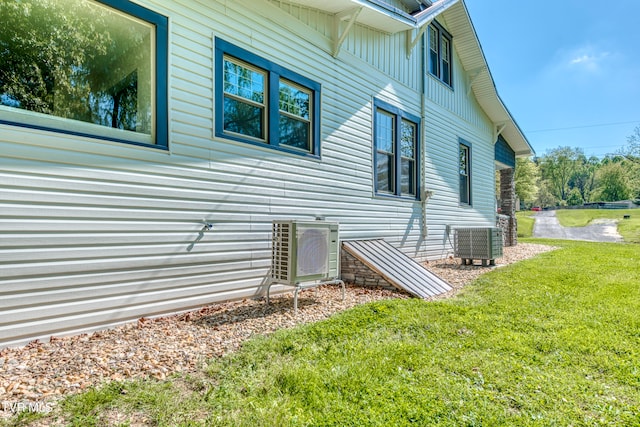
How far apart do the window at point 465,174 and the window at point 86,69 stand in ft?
30.0

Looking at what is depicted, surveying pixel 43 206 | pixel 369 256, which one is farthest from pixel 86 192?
pixel 369 256

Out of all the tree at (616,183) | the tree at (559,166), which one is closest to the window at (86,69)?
the tree at (616,183)

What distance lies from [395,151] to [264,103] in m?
3.64

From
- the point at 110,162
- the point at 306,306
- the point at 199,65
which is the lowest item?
the point at 306,306

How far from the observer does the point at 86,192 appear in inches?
123

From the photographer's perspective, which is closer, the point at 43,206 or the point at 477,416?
the point at 477,416

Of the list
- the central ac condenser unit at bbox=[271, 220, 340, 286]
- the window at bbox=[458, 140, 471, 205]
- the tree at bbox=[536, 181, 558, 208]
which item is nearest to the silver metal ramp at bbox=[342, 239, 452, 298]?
the central ac condenser unit at bbox=[271, 220, 340, 286]

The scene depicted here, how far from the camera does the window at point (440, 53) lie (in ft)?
29.8

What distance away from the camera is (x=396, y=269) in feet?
18.3

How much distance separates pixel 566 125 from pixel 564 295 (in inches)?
2483

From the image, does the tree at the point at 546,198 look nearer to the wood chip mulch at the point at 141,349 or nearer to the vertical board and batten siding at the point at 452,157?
the vertical board and batten siding at the point at 452,157

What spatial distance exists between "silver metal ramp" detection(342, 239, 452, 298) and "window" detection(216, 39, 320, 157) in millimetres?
1863

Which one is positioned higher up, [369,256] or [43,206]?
[43,206]

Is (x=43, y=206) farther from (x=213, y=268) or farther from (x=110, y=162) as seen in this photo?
(x=213, y=268)
